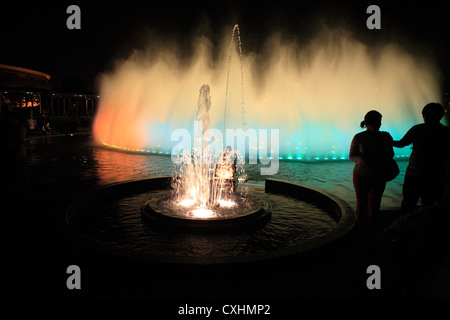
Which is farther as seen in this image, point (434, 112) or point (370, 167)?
point (370, 167)

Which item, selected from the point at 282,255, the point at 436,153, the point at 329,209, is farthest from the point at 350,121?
the point at 282,255

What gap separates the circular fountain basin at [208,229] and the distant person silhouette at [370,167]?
0.30 metres

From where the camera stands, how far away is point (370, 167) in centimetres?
407

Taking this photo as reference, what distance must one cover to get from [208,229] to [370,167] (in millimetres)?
2471

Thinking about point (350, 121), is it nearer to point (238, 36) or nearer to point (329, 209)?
point (238, 36)

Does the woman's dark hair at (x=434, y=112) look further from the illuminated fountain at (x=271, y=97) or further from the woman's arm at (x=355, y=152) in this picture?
the illuminated fountain at (x=271, y=97)

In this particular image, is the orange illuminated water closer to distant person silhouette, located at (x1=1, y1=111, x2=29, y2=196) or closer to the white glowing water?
the white glowing water

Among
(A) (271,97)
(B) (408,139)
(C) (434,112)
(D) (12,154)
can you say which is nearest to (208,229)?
(B) (408,139)

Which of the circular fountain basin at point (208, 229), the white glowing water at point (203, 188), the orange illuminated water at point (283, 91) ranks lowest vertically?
the circular fountain basin at point (208, 229)

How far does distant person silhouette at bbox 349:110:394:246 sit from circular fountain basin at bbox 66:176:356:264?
30 centimetres

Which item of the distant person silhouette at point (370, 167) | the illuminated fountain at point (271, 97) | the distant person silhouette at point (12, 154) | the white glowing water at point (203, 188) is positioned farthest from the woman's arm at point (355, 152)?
the illuminated fountain at point (271, 97)

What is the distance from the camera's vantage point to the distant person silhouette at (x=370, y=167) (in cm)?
405

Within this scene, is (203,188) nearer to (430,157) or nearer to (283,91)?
(430,157)

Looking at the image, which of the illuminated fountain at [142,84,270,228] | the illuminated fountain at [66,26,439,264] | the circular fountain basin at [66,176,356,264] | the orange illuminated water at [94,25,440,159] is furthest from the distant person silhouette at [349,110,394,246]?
the orange illuminated water at [94,25,440,159]
